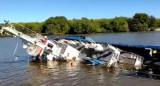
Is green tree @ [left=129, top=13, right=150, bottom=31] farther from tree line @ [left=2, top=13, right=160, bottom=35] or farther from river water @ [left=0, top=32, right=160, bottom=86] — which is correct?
river water @ [left=0, top=32, right=160, bottom=86]

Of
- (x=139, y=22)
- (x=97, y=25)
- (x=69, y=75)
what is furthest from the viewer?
(x=97, y=25)

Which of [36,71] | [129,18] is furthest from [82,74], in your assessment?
[129,18]

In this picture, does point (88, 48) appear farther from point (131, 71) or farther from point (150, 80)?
point (150, 80)

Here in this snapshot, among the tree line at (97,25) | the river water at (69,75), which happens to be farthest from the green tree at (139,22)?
the river water at (69,75)

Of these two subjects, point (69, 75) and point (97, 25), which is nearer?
point (69, 75)

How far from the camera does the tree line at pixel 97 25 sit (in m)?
167

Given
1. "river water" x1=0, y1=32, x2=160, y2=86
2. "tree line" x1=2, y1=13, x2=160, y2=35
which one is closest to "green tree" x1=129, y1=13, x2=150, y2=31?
"tree line" x1=2, y1=13, x2=160, y2=35

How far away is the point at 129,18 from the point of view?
183 metres

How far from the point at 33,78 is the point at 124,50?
13.5m

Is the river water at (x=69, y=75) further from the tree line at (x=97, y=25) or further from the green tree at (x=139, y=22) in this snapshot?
the green tree at (x=139, y=22)

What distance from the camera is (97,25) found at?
569 feet

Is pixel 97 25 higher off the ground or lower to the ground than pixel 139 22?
lower

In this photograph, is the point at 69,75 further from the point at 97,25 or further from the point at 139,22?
the point at 139,22

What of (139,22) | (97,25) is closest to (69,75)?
(97,25)
